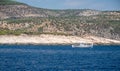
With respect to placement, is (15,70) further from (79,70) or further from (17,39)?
(17,39)

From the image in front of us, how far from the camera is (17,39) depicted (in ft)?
637

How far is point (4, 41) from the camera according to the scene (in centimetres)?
19125

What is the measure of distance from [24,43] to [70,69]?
123 m

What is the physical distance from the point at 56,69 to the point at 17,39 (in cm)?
12508

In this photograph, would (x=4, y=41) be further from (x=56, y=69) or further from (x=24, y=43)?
(x=56, y=69)

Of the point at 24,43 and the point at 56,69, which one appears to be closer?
the point at 56,69

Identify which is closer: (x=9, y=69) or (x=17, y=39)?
(x=9, y=69)

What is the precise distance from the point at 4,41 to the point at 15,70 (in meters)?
125

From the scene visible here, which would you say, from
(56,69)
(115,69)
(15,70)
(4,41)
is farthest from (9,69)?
(4,41)

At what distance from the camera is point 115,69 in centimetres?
7094

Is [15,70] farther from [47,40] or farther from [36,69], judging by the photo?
[47,40]

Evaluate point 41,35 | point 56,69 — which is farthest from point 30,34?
point 56,69

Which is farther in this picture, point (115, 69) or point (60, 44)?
point (60, 44)

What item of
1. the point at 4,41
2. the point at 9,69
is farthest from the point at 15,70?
the point at 4,41
